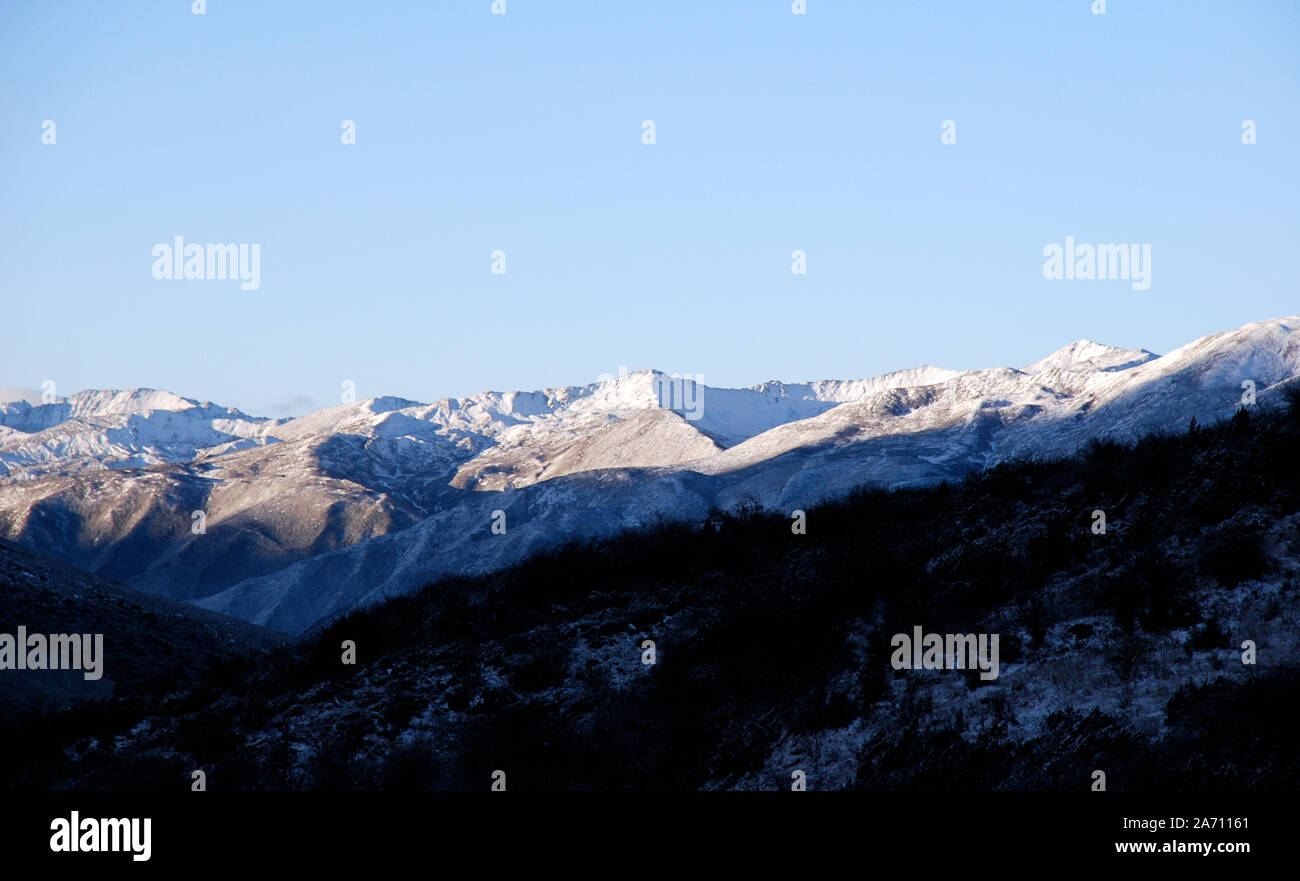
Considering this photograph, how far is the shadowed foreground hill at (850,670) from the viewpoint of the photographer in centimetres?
1716

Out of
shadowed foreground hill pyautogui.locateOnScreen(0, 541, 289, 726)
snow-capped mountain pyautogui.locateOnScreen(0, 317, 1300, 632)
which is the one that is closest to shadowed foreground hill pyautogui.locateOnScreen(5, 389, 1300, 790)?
shadowed foreground hill pyautogui.locateOnScreen(0, 541, 289, 726)

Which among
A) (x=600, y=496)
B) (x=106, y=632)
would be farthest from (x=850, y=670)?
(x=600, y=496)

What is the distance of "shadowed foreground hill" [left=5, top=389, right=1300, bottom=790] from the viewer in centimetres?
1716

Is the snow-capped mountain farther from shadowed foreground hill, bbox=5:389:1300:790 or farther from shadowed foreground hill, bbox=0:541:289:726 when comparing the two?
shadowed foreground hill, bbox=5:389:1300:790

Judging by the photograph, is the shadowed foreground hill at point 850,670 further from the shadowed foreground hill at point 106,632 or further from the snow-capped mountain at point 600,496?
the snow-capped mountain at point 600,496

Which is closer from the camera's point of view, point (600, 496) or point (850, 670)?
point (850, 670)

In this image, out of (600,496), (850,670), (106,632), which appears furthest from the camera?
→ (600,496)

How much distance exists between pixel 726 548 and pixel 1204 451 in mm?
12363

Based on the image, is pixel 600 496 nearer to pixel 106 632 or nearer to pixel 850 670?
pixel 106 632

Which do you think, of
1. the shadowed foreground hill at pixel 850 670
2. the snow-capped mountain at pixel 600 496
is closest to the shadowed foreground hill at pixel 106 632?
the shadowed foreground hill at pixel 850 670

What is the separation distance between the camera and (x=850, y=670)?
73.9 feet

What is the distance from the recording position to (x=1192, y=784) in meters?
14.5
